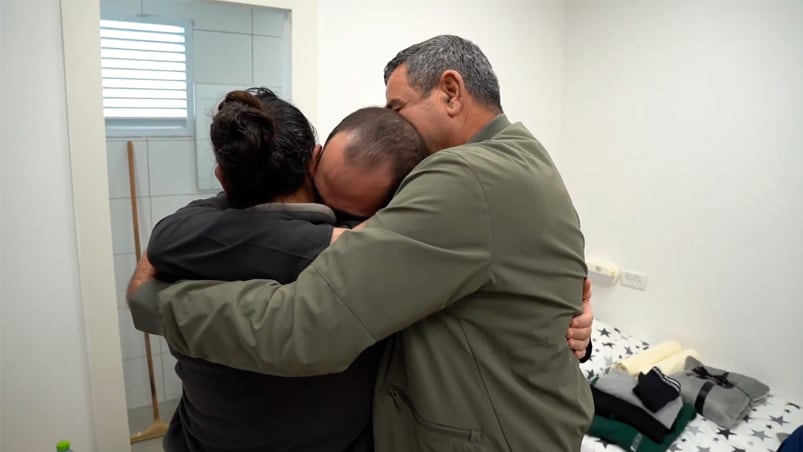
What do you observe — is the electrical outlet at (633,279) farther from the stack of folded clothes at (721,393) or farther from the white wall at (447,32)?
the white wall at (447,32)

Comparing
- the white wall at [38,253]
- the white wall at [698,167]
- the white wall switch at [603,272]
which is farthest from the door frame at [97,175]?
the white wall switch at [603,272]

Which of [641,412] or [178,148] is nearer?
[641,412]

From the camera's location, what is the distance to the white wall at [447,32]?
7.91ft

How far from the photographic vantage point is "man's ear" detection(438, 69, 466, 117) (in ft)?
3.46

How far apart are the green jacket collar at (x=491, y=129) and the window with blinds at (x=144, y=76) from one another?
216cm

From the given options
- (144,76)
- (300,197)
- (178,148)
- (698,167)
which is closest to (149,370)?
(178,148)

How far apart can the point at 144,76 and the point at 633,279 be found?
9.20ft

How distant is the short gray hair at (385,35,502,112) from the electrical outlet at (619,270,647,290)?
6.92 ft

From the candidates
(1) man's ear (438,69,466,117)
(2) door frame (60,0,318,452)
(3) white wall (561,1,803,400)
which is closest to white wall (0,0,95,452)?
(2) door frame (60,0,318,452)

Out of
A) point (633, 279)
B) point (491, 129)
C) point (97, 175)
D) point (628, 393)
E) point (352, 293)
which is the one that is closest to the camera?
point (352, 293)

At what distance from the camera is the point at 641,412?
2016 mm

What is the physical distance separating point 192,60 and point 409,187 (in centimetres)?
234

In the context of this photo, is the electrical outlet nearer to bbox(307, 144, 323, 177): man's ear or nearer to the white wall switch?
the white wall switch

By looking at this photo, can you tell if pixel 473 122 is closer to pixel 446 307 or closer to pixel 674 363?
pixel 446 307
